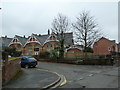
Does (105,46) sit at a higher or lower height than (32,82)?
higher

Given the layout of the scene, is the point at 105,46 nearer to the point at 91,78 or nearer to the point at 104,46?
the point at 104,46

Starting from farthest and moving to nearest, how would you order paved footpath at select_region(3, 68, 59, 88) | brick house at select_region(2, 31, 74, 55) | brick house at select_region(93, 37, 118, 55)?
1. brick house at select_region(93, 37, 118, 55)
2. brick house at select_region(2, 31, 74, 55)
3. paved footpath at select_region(3, 68, 59, 88)

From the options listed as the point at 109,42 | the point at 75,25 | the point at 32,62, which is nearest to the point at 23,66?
the point at 32,62

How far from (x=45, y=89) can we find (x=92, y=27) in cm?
2387

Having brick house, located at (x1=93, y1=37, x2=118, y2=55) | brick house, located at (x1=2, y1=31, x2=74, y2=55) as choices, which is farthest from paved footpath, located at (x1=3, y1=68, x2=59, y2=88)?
brick house, located at (x1=93, y1=37, x2=118, y2=55)

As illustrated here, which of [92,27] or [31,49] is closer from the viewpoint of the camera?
[92,27]

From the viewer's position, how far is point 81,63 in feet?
91.3

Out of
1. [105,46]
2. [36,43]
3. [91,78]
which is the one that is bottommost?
[91,78]

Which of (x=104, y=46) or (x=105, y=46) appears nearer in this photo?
(x=105, y=46)

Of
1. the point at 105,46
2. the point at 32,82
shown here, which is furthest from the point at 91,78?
the point at 105,46

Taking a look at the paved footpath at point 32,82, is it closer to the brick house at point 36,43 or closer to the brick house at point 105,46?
the brick house at point 36,43

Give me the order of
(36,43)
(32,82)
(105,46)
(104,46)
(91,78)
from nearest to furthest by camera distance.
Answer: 1. (32,82)
2. (91,78)
3. (36,43)
4. (105,46)
5. (104,46)

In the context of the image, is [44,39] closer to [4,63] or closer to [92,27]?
[92,27]

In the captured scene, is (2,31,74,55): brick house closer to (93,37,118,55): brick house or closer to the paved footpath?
(93,37,118,55): brick house
